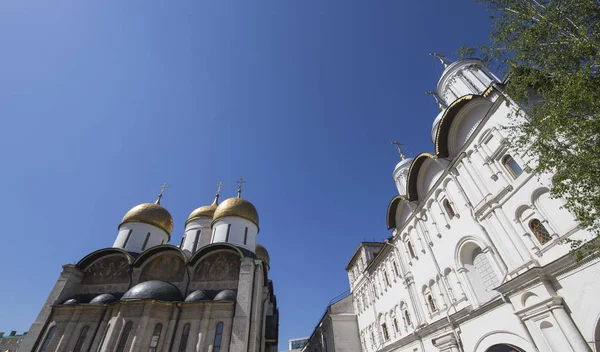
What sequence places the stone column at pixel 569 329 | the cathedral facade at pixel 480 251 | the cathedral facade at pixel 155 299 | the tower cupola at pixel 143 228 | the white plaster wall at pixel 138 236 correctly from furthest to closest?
1. the tower cupola at pixel 143 228
2. the white plaster wall at pixel 138 236
3. the cathedral facade at pixel 155 299
4. the cathedral facade at pixel 480 251
5. the stone column at pixel 569 329

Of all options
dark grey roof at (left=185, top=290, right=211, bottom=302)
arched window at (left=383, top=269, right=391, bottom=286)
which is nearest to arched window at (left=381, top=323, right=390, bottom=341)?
arched window at (left=383, top=269, right=391, bottom=286)

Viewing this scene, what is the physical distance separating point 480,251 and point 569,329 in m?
4.35

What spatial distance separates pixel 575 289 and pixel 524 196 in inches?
116

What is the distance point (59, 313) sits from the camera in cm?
1528

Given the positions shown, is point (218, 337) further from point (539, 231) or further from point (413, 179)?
point (539, 231)

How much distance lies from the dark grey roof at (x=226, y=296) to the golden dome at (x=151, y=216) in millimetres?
9456

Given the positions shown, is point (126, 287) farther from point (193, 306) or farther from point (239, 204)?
point (239, 204)

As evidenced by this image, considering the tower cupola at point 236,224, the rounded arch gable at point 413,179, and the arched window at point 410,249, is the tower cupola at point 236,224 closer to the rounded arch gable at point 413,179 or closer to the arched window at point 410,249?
the arched window at point 410,249

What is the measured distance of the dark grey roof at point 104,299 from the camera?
15.5 metres

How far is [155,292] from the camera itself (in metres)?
14.7

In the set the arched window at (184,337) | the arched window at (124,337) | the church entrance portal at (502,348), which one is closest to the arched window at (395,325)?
the church entrance portal at (502,348)

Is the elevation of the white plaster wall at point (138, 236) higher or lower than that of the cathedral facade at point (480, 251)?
higher

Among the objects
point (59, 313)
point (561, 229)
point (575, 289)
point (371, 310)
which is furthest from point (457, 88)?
point (59, 313)

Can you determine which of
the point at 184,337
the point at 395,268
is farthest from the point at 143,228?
the point at 395,268
